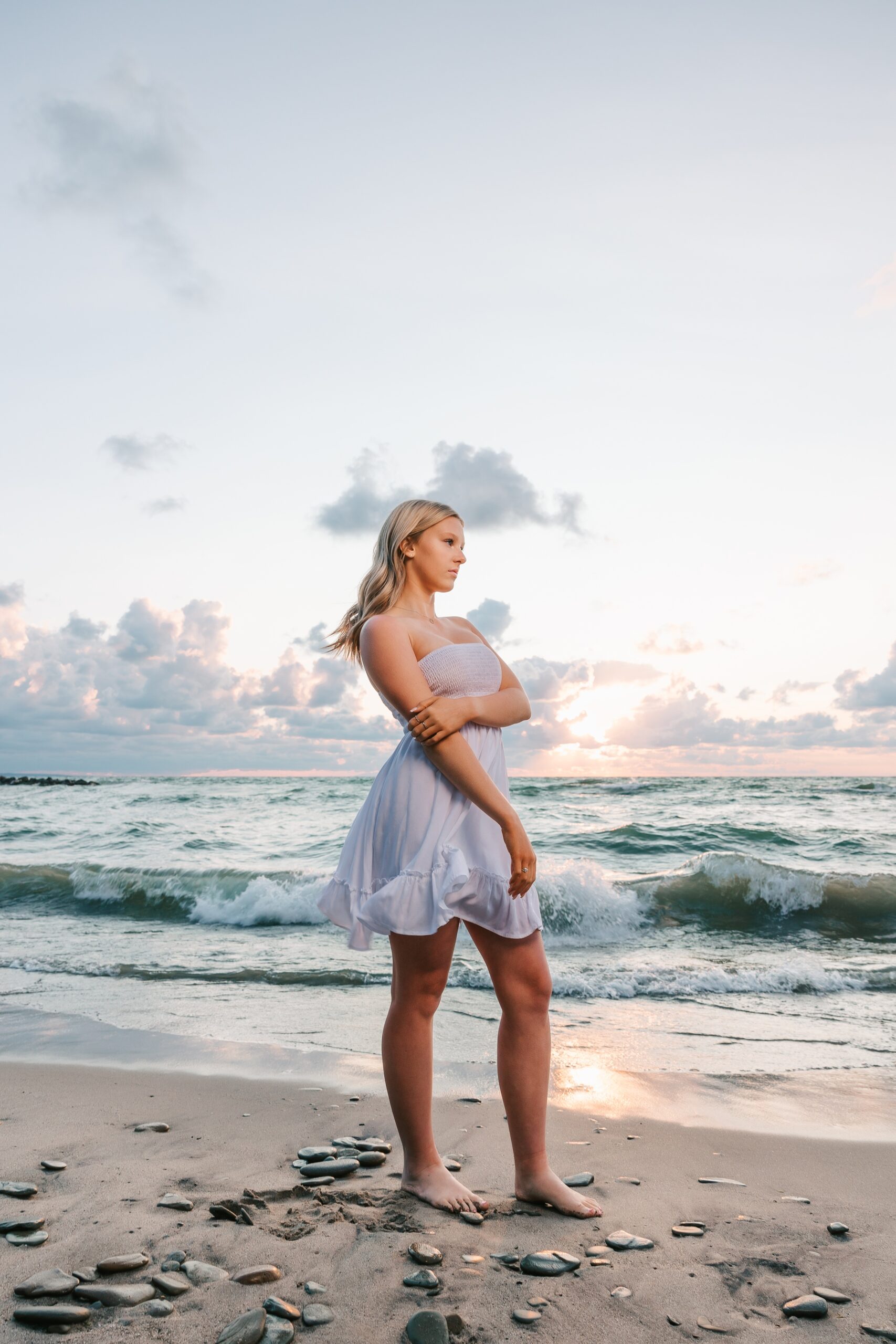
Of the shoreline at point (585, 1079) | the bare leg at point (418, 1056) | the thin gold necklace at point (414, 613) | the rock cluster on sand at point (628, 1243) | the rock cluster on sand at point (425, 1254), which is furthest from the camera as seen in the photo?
the shoreline at point (585, 1079)

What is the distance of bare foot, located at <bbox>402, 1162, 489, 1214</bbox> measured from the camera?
2.68 m

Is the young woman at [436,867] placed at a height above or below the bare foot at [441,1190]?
above

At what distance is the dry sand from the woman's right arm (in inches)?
41.1

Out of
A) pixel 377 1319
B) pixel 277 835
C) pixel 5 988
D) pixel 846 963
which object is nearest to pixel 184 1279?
pixel 377 1319

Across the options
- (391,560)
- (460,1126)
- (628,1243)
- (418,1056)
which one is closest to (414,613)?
(391,560)

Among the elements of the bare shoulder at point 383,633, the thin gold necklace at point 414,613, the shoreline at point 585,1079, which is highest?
the thin gold necklace at point 414,613

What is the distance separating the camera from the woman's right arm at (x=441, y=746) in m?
2.57

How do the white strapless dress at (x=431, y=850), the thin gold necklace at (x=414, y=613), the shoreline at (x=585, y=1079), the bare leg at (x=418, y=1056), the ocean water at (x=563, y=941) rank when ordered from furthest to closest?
1. the ocean water at (x=563, y=941)
2. the shoreline at (x=585, y=1079)
3. the thin gold necklace at (x=414, y=613)
4. the bare leg at (x=418, y=1056)
5. the white strapless dress at (x=431, y=850)

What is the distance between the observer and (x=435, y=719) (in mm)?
2576

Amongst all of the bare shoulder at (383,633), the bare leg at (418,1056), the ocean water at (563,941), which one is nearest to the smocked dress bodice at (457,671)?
the bare shoulder at (383,633)

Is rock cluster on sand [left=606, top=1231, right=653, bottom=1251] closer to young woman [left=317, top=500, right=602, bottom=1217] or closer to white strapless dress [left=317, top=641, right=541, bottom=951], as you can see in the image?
young woman [left=317, top=500, right=602, bottom=1217]

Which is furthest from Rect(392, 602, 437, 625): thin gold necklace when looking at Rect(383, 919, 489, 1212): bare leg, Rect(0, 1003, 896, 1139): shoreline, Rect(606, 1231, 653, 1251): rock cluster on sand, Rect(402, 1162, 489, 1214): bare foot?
Rect(0, 1003, 896, 1139): shoreline

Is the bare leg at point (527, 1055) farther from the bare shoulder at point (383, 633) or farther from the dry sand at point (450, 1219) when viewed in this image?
the bare shoulder at point (383, 633)

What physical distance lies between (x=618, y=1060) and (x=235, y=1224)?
2729 mm
